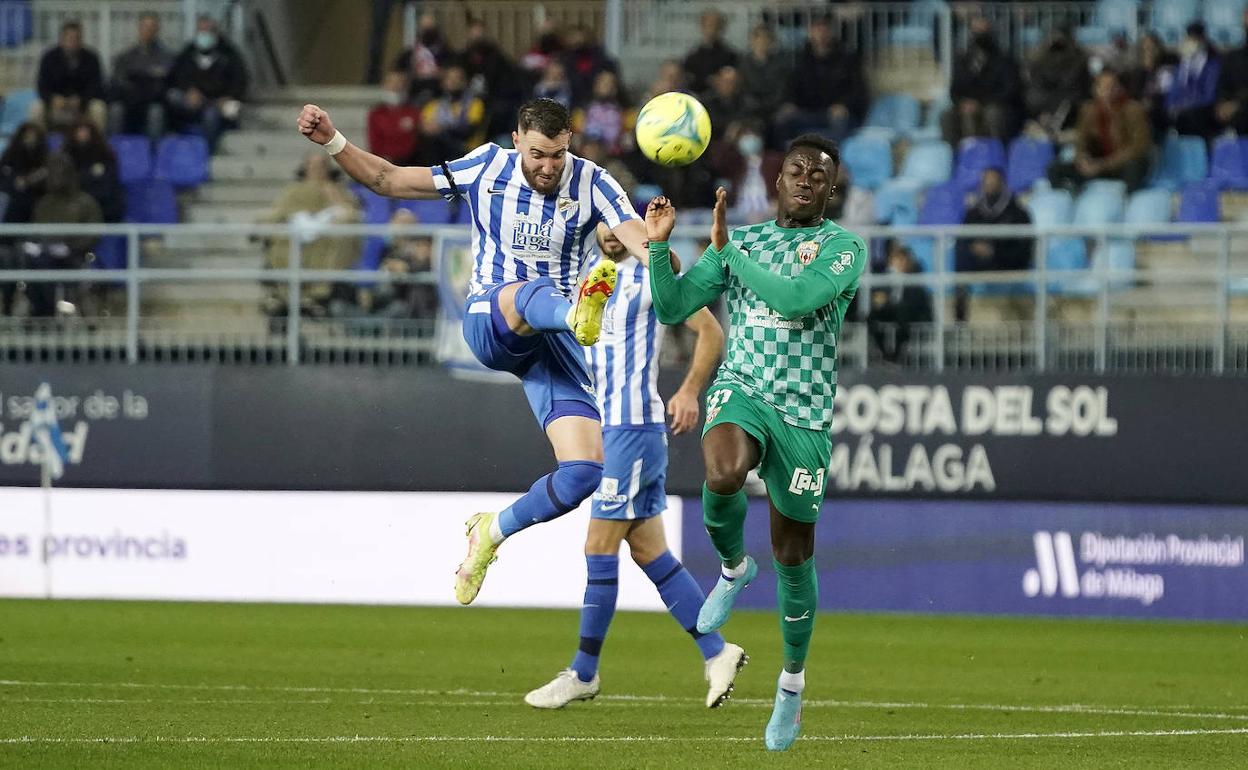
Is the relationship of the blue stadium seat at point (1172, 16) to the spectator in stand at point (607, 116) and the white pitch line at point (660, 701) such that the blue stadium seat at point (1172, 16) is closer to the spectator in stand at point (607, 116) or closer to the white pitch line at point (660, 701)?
the spectator in stand at point (607, 116)

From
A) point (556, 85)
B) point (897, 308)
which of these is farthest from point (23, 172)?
point (897, 308)

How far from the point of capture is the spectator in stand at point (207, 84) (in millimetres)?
20750

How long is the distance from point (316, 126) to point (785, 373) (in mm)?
2361

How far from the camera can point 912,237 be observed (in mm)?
16578

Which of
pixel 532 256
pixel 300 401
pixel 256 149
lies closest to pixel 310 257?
pixel 300 401

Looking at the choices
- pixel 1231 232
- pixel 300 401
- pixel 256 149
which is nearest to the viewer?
pixel 1231 232

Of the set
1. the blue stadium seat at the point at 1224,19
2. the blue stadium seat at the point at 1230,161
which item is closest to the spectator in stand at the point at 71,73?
the blue stadium seat at the point at 1230,161

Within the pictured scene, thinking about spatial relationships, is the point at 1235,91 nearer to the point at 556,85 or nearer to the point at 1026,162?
the point at 1026,162

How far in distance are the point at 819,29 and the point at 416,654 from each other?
9130 mm

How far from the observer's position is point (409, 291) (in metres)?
16.9

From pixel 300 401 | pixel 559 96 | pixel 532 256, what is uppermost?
pixel 559 96

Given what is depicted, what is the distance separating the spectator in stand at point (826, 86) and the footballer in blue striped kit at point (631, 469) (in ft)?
29.9

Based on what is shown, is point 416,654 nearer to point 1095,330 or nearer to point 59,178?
point 1095,330

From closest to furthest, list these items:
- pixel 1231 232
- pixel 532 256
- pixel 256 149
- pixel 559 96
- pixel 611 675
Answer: pixel 532 256 < pixel 611 675 < pixel 1231 232 < pixel 559 96 < pixel 256 149
